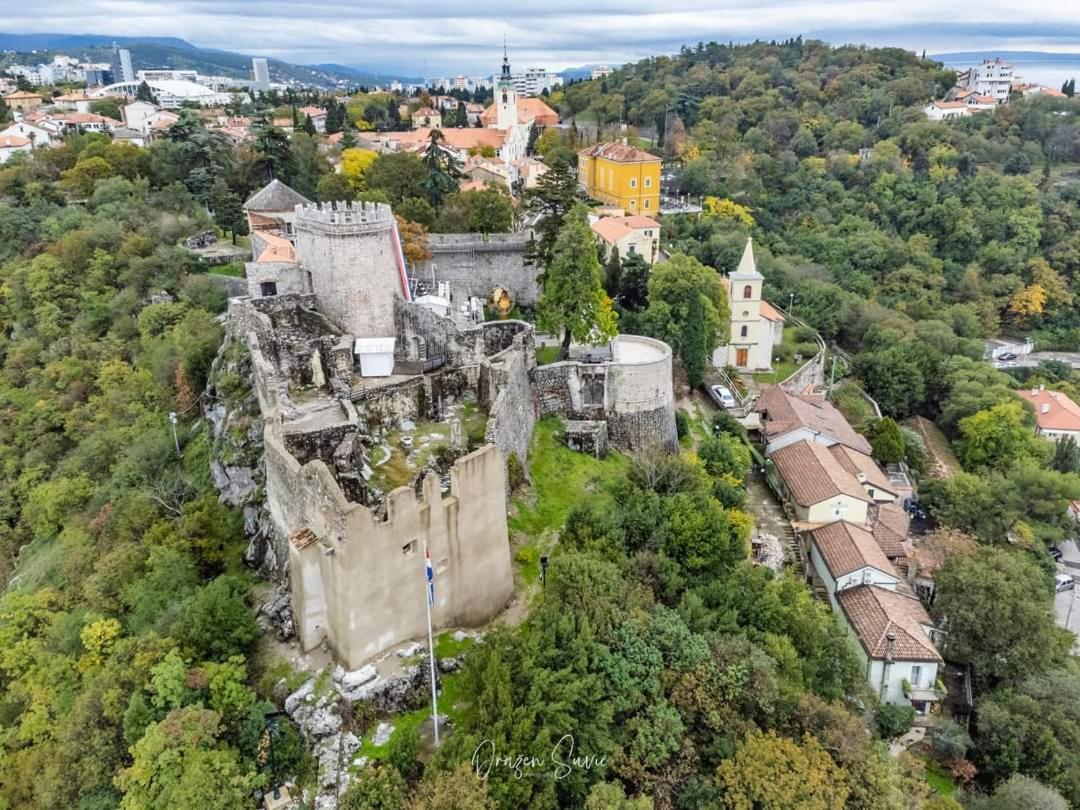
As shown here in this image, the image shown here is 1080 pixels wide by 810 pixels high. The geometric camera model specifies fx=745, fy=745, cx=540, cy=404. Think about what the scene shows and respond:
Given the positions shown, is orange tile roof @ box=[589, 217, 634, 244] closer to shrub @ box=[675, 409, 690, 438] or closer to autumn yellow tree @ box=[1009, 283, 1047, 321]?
shrub @ box=[675, 409, 690, 438]

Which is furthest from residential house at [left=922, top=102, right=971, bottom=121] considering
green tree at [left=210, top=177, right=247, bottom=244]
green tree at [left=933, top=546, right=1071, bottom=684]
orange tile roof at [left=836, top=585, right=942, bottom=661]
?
orange tile roof at [left=836, top=585, right=942, bottom=661]

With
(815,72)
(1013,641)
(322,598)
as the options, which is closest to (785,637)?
(1013,641)

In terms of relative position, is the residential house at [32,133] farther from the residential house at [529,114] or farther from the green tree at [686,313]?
the green tree at [686,313]

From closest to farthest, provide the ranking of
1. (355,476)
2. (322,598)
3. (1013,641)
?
(322,598) → (355,476) → (1013,641)

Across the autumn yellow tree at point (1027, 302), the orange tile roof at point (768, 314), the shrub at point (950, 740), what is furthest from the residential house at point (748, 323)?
the autumn yellow tree at point (1027, 302)

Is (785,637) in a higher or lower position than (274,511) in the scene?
lower

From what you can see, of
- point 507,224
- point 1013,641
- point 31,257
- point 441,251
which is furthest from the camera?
point 31,257

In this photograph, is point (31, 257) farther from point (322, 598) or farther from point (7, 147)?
point (322, 598)
